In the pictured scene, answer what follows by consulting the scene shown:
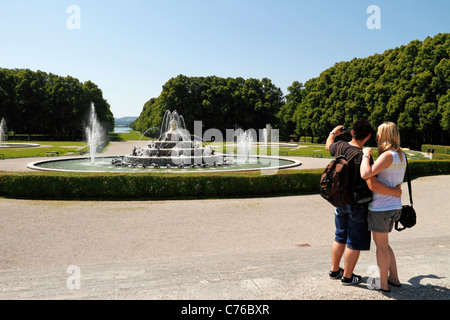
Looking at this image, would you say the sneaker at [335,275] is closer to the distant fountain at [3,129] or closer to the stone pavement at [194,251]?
the stone pavement at [194,251]

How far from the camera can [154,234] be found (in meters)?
7.18

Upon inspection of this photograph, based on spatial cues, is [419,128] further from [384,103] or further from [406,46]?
[406,46]

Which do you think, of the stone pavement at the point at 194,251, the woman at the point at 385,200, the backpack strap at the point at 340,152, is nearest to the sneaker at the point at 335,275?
the stone pavement at the point at 194,251

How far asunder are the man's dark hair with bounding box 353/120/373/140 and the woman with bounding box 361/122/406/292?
172 millimetres

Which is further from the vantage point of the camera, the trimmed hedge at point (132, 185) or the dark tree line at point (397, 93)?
the dark tree line at point (397, 93)

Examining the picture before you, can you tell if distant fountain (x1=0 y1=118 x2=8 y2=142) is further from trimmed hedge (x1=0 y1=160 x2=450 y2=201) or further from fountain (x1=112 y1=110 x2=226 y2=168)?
trimmed hedge (x1=0 y1=160 x2=450 y2=201)

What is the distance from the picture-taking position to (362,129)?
158 inches

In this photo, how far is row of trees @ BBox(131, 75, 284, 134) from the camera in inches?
2613

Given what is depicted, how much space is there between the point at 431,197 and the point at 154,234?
1050 centimetres

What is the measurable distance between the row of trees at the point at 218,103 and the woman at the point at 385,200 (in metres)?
62.6

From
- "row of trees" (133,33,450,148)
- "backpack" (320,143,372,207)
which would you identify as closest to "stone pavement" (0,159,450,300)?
"backpack" (320,143,372,207)

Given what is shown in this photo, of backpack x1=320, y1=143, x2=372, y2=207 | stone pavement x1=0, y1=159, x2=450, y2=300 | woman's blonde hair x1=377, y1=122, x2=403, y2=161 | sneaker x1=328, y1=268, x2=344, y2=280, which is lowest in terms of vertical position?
stone pavement x1=0, y1=159, x2=450, y2=300

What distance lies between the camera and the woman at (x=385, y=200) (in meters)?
3.75
